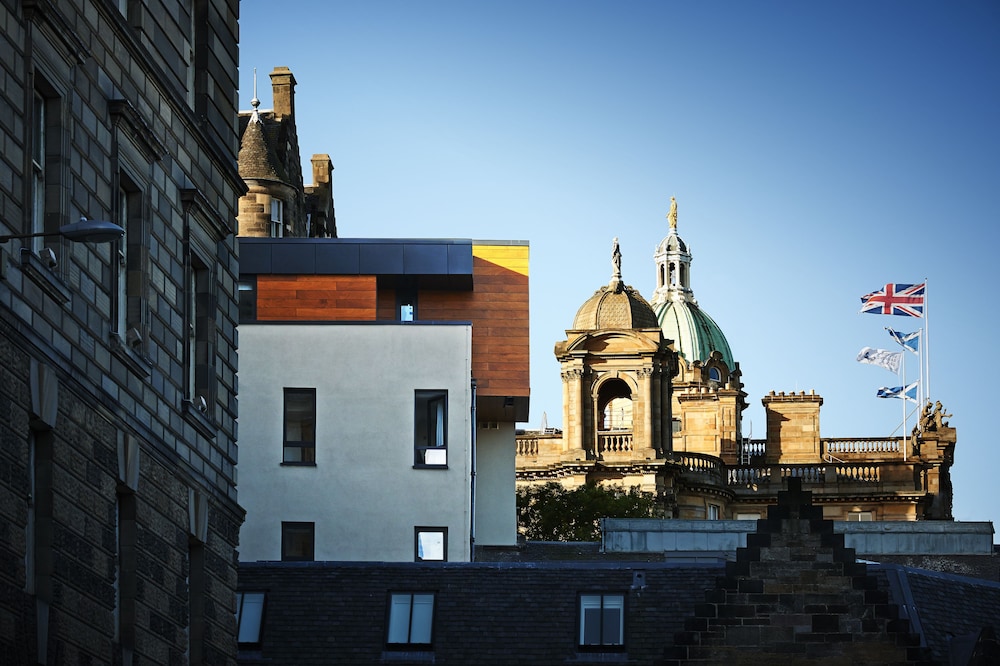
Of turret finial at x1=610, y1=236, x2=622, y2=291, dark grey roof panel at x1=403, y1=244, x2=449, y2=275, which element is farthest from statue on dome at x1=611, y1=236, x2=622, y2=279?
dark grey roof panel at x1=403, y1=244, x2=449, y2=275

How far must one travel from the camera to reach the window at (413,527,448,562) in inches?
2173

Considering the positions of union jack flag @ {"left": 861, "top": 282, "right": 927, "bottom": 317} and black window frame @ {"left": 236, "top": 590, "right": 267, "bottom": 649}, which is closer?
black window frame @ {"left": 236, "top": 590, "right": 267, "bottom": 649}

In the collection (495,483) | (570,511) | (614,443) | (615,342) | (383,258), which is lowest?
(495,483)

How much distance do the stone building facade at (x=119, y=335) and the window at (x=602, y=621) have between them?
11.6m

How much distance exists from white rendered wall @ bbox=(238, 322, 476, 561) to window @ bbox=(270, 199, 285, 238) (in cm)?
2971

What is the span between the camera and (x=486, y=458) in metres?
65.0

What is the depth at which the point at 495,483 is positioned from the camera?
64938 mm

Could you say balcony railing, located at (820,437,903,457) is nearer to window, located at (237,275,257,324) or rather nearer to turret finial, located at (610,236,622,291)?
turret finial, located at (610,236,622,291)

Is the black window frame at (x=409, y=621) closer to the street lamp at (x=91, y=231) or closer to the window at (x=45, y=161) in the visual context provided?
the window at (x=45, y=161)

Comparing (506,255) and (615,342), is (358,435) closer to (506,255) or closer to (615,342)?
(506,255)

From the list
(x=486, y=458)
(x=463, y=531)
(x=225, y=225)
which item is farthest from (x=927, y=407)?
(x=225, y=225)

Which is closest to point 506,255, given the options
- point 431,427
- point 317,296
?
point 317,296

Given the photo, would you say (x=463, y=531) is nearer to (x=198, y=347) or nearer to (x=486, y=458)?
(x=486, y=458)

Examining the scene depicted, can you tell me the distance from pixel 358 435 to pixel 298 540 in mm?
2759
